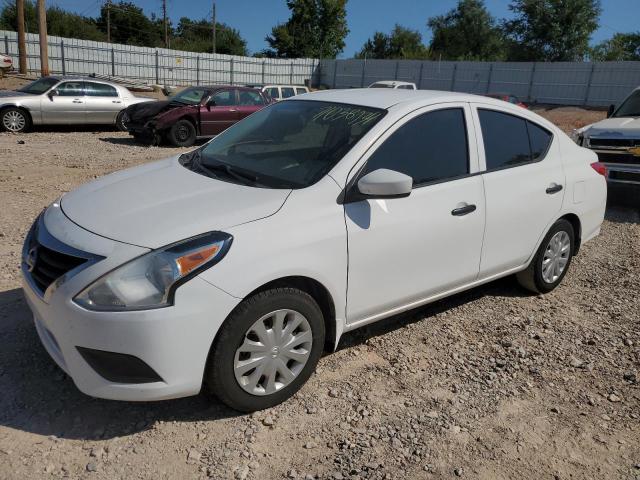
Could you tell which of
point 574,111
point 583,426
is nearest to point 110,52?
point 574,111

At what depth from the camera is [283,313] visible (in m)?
2.93

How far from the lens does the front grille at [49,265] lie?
2.71m

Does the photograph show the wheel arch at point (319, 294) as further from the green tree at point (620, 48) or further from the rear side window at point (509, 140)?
the green tree at point (620, 48)

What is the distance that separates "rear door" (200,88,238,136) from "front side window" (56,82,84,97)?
11.3ft

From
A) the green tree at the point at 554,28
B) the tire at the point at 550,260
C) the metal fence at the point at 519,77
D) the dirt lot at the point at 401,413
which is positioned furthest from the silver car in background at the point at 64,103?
the green tree at the point at 554,28

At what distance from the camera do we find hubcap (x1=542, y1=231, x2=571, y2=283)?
185 inches

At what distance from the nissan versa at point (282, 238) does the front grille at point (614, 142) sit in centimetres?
A: 400

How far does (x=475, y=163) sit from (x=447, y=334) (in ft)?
4.13

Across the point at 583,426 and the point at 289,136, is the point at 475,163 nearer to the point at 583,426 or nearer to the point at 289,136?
the point at 289,136

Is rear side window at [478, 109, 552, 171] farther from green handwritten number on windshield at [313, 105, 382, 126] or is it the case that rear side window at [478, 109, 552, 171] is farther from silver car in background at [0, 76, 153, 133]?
silver car in background at [0, 76, 153, 133]

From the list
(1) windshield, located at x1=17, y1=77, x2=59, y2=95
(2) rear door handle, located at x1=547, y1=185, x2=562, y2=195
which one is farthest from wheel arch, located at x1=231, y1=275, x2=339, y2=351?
(1) windshield, located at x1=17, y1=77, x2=59, y2=95

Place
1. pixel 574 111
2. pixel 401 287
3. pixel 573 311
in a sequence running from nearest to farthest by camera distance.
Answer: pixel 401 287, pixel 573 311, pixel 574 111

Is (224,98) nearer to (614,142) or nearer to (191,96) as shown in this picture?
(191,96)

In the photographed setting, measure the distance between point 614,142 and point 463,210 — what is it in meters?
5.36
